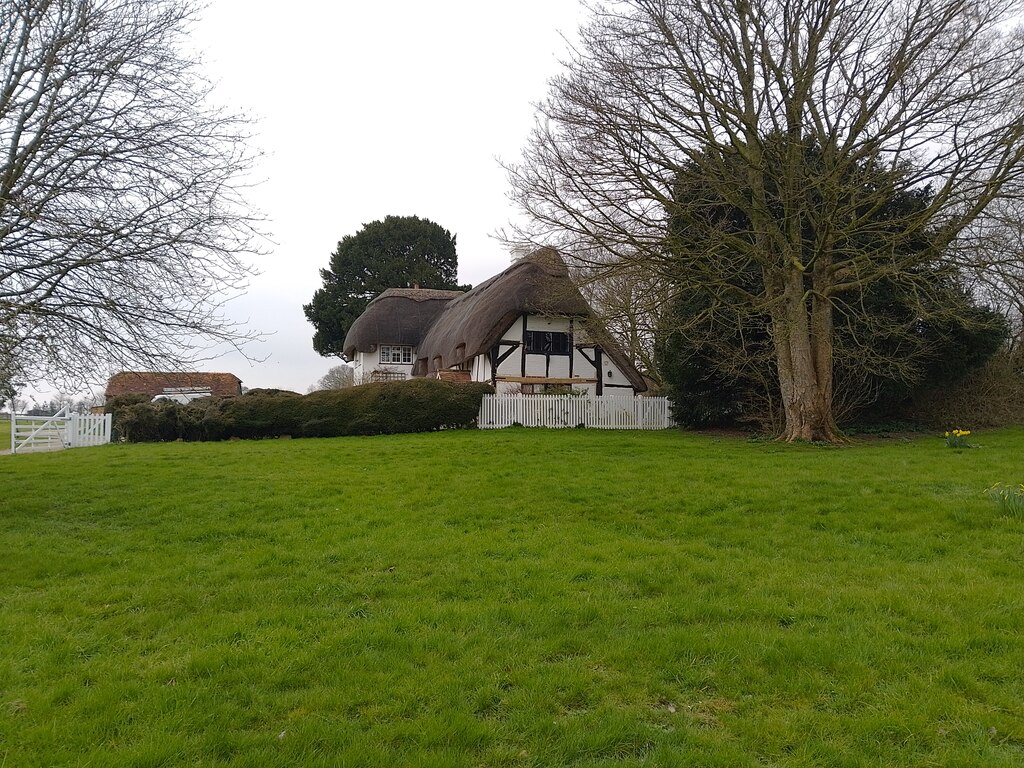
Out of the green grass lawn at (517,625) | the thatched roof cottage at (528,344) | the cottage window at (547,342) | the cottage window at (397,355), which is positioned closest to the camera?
the green grass lawn at (517,625)

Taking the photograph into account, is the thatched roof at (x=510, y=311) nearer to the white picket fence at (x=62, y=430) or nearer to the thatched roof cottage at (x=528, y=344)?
the thatched roof cottage at (x=528, y=344)

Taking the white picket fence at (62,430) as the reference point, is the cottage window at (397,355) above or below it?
above

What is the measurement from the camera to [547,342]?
937 inches

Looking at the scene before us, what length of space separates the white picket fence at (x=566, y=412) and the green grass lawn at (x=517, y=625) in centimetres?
1062

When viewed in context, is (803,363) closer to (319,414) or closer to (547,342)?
(547,342)

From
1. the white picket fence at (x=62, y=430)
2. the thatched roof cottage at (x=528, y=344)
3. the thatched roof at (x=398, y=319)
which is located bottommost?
the white picket fence at (x=62, y=430)

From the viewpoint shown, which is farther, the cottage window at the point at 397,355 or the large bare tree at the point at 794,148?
the cottage window at the point at 397,355

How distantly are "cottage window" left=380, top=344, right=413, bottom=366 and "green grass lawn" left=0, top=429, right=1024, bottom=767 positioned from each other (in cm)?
2437

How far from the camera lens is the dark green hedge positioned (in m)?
18.9

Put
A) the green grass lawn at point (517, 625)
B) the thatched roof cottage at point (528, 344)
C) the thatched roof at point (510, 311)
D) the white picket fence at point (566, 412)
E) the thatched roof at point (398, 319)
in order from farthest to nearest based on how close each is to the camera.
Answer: the thatched roof at point (398, 319) < the thatched roof cottage at point (528, 344) < the thatched roof at point (510, 311) < the white picket fence at point (566, 412) < the green grass lawn at point (517, 625)

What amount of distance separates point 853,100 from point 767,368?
642 centimetres

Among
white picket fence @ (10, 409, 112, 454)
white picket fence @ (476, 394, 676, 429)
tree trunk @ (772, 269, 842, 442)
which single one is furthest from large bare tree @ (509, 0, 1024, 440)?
white picket fence @ (10, 409, 112, 454)

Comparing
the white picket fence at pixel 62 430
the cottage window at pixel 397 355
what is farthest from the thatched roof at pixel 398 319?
the white picket fence at pixel 62 430

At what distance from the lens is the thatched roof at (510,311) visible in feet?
68.6
